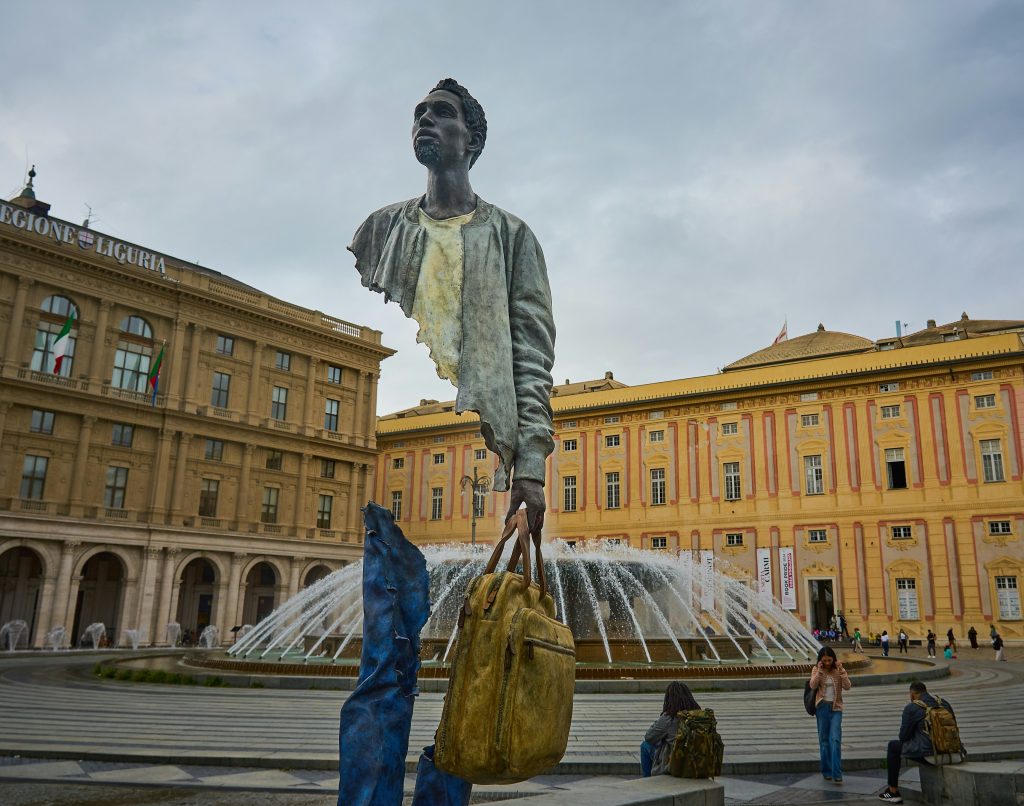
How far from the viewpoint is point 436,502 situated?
4906cm

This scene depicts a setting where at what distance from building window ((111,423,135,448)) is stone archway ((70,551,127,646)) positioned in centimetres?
465

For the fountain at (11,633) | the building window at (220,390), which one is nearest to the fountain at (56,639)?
the fountain at (11,633)

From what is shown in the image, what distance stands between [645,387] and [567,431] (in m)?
4.94

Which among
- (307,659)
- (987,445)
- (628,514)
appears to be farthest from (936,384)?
(307,659)

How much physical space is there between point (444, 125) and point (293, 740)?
21.6 ft

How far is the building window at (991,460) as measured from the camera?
1358 inches

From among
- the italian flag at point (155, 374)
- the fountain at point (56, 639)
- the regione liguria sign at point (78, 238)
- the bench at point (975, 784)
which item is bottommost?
the fountain at point (56, 639)

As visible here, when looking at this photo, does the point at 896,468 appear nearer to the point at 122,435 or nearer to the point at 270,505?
the point at 270,505

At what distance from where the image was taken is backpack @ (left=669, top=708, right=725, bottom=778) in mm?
4992

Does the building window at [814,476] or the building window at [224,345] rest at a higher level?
the building window at [224,345]

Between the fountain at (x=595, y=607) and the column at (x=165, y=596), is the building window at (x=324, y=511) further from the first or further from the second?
the fountain at (x=595, y=607)

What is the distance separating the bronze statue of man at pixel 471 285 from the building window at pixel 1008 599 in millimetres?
36293

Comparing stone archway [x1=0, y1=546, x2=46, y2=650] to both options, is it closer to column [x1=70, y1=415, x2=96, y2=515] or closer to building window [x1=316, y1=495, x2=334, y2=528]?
column [x1=70, y1=415, x2=96, y2=515]

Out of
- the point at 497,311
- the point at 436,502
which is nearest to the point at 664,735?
the point at 497,311
